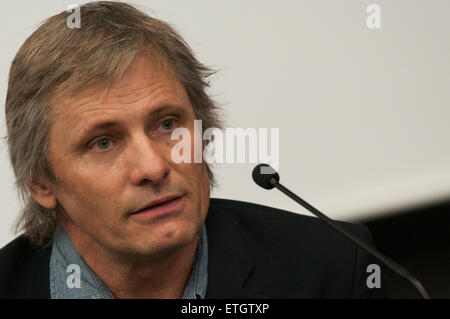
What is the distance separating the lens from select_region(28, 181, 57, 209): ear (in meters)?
2.18

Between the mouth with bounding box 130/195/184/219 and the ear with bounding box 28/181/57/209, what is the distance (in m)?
0.32

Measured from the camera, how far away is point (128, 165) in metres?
1.95

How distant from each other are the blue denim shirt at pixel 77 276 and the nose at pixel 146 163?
0.39 meters

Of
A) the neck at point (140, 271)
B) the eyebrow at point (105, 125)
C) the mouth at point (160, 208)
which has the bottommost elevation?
the neck at point (140, 271)

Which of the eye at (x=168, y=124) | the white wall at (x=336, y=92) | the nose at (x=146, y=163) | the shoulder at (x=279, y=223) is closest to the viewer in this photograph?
the nose at (x=146, y=163)

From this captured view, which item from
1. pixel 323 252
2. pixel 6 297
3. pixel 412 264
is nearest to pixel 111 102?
pixel 6 297

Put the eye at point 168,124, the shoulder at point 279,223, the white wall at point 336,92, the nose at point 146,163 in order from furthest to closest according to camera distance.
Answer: the white wall at point 336,92 → the shoulder at point 279,223 → the eye at point 168,124 → the nose at point 146,163

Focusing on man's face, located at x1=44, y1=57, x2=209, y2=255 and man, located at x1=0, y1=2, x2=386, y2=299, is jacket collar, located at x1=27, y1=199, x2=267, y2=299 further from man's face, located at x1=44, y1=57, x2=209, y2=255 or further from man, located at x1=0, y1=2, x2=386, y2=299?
man's face, located at x1=44, y1=57, x2=209, y2=255

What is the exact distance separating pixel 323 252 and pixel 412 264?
128 cm

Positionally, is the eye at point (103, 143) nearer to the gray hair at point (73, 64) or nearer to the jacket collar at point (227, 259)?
the gray hair at point (73, 64)

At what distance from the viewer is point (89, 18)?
209cm

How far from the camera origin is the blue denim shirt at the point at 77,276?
7.16 feet

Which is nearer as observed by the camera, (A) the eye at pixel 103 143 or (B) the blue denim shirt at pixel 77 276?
(A) the eye at pixel 103 143

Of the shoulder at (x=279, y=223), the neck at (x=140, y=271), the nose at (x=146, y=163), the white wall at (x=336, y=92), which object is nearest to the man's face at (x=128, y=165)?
the nose at (x=146, y=163)
